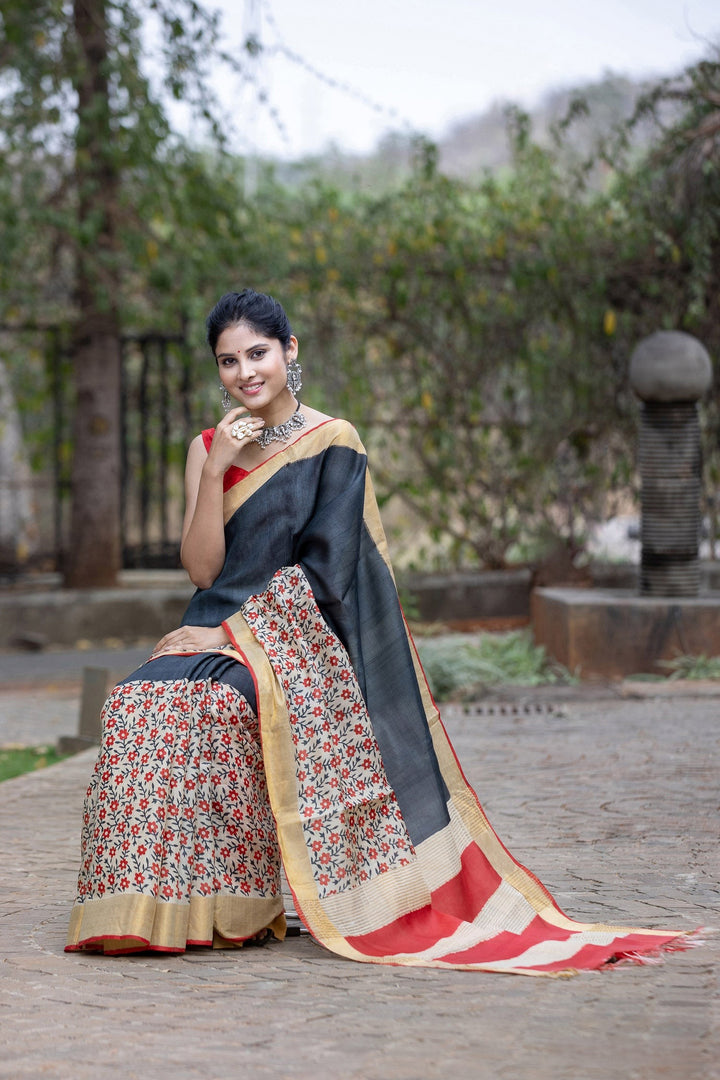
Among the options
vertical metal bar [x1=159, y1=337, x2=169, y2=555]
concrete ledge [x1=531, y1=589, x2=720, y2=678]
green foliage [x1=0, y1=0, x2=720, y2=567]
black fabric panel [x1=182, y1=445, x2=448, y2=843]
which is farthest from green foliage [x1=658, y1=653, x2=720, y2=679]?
vertical metal bar [x1=159, y1=337, x2=169, y2=555]

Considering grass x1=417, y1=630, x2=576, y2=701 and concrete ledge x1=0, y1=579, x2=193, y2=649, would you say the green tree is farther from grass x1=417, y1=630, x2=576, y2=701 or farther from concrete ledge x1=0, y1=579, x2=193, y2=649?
grass x1=417, y1=630, x2=576, y2=701

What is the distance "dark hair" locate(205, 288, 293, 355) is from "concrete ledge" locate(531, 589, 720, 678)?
4323 mm

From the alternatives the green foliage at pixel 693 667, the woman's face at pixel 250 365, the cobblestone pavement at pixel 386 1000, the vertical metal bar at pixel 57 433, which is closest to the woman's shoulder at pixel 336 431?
the woman's face at pixel 250 365

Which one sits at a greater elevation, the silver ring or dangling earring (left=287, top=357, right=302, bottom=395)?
dangling earring (left=287, top=357, right=302, bottom=395)

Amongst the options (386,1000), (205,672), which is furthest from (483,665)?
(386,1000)

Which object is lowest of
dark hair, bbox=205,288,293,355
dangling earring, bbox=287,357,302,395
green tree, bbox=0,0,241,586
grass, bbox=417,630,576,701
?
grass, bbox=417,630,576,701

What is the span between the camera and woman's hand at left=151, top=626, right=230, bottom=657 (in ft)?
11.0

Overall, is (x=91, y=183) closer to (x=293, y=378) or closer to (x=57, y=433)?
(x=57, y=433)

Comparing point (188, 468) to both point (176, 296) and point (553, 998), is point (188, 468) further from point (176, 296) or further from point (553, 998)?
point (176, 296)

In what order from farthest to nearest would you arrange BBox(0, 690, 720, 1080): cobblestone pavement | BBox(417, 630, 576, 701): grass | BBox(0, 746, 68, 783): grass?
BBox(417, 630, 576, 701): grass, BBox(0, 746, 68, 783): grass, BBox(0, 690, 720, 1080): cobblestone pavement

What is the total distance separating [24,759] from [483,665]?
9.19 feet

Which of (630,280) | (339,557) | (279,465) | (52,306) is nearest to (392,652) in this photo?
(339,557)

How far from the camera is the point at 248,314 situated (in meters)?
3.45

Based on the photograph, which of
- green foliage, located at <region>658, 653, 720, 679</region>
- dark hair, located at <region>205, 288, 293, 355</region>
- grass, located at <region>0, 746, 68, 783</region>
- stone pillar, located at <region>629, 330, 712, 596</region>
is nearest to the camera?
dark hair, located at <region>205, 288, 293, 355</region>
